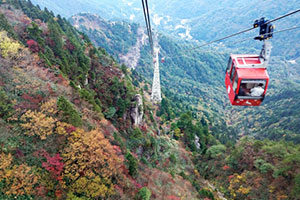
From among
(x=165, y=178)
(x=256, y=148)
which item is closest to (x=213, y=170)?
(x=256, y=148)

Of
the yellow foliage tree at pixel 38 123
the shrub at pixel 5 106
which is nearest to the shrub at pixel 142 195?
the yellow foliage tree at pixel 38 123

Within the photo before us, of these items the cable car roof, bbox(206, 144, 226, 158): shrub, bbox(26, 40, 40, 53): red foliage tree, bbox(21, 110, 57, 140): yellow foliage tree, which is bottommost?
bbox(21, 110, 57, 140): yellow foliage tree

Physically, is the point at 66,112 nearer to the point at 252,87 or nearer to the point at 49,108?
the point at 49,108

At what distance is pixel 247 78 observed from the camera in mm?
13625

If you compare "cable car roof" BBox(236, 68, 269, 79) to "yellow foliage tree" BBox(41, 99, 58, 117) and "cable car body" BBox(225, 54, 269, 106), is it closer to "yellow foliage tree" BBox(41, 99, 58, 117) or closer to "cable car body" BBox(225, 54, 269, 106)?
"cable car body" BBox(225, 54, 269, 106)

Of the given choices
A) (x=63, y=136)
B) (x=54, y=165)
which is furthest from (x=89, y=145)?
(x=54, y=165)

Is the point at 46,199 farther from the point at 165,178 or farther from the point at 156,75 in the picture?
the point at 156,75

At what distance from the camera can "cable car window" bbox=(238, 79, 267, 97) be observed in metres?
13.7

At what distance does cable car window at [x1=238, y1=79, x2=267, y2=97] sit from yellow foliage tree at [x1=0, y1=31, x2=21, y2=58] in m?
30.0

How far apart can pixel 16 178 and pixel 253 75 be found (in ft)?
68.1

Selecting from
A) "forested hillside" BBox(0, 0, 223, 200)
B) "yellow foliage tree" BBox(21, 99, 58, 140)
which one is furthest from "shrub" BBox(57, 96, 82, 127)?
"yellow foliage tree" BBox(21, 99, 58, 140)

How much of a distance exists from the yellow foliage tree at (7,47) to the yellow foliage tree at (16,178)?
55.3 feet

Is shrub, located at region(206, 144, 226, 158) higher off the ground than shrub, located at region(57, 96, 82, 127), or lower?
higher

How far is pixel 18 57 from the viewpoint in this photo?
2845cm
